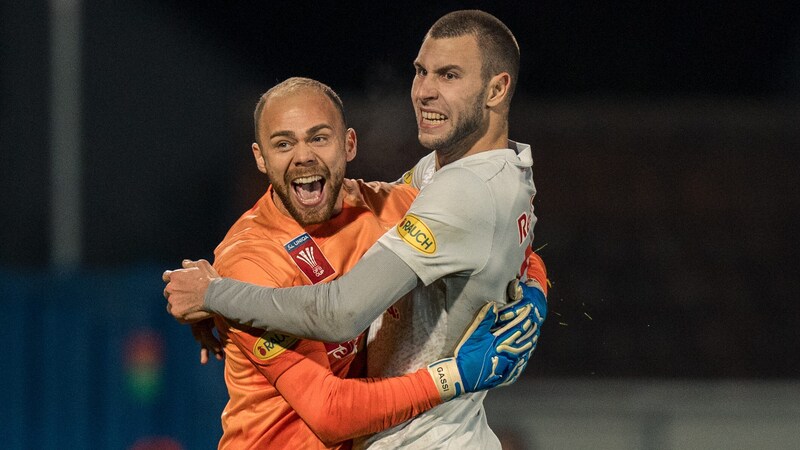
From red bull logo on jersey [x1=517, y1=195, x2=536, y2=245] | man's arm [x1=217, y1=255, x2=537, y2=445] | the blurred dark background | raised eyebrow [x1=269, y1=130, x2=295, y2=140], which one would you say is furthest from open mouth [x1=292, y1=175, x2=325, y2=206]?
the blurred dark background

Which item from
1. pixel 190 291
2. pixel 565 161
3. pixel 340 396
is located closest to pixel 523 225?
pixel 340 396

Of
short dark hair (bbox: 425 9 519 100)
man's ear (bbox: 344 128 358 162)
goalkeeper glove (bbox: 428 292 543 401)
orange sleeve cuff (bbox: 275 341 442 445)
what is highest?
short dark hair (bbox: 425 9 519 100)

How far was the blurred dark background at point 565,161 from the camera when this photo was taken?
7.22 meters

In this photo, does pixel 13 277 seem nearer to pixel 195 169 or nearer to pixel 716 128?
pixel 195 169

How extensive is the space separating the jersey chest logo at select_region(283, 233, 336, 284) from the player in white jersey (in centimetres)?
14

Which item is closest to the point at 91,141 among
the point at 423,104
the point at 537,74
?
the point at 537,74

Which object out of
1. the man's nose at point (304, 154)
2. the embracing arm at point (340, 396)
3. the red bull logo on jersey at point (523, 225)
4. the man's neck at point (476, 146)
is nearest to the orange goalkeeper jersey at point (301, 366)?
the embracing arm at point (340, 396)

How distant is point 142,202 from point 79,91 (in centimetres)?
76

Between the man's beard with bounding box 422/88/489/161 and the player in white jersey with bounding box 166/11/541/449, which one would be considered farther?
the man's beard with bounding box 422/88/489/161

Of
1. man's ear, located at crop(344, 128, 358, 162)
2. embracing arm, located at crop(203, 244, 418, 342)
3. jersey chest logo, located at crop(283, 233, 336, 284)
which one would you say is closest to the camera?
embracing arm, located at crop(203, 244, 418, 342)

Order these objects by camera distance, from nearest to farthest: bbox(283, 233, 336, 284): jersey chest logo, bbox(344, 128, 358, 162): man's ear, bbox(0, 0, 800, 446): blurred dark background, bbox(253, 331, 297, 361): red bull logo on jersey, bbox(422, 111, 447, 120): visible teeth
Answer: bbox(253, 331, 297, 361): red bull logo on jersey, bbox(283, 233, 336, 284): jersey chest logo, bbox(422, 111, 447, 120): visible teeth, bbox(344, 128, 358, 162): man's ear, bbox(0, 0, 800, 446): blurred dark background

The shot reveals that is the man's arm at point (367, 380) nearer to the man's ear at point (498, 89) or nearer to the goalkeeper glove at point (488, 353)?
the goalkeeper glove at point (488, 353)

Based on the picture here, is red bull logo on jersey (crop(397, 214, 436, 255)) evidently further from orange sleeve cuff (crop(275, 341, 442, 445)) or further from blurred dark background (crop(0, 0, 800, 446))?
blurred dark background (crop(0, 0, 800, 446))

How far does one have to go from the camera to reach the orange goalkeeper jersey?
2.69m
